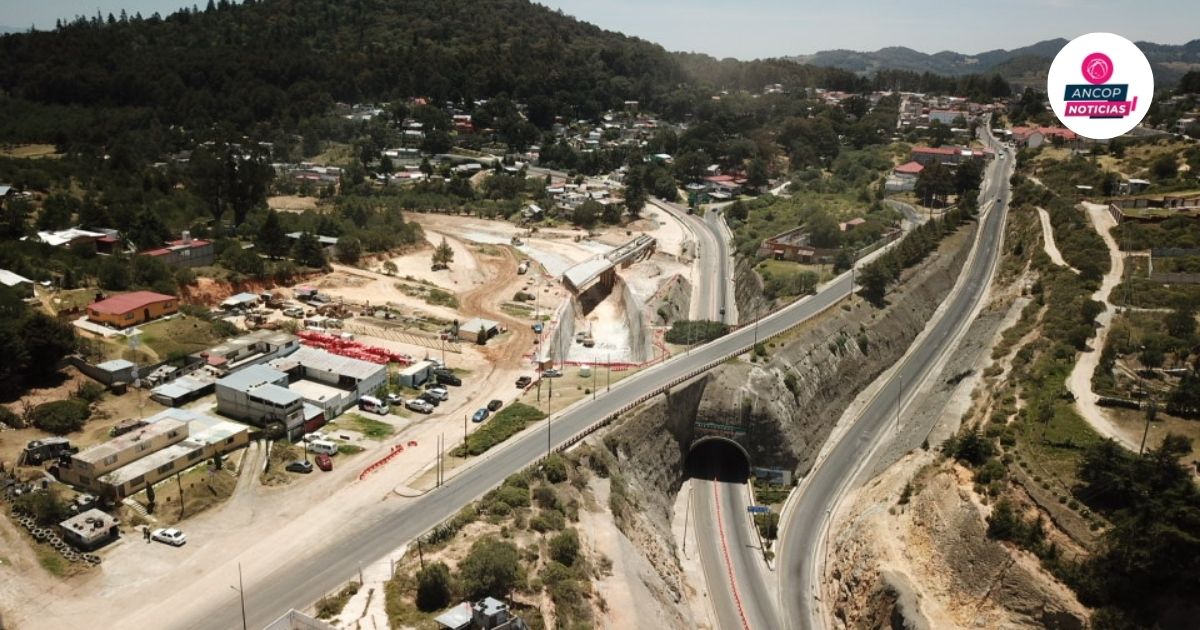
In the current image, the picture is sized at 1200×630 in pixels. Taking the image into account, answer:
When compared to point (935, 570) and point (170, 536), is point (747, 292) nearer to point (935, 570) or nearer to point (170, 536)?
point (935, 570)

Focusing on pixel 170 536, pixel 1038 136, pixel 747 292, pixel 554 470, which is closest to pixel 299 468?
pixel 170 536

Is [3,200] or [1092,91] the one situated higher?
[1092,91]

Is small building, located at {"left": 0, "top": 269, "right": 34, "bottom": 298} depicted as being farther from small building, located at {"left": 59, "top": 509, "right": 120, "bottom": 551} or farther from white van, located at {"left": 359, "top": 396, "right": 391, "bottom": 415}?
small building, located at {"left": 59, "top": 509, "right": 120, "bottom": 551}

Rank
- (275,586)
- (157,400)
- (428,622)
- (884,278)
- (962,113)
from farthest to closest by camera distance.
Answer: (962,113) < (884,278) < (157,400) < (275,586) < (428,622)

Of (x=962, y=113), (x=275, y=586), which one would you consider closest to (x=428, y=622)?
(x=275, y=586)

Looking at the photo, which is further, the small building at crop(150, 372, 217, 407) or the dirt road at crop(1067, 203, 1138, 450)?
the small building at crop(150, 372, 217, 407)

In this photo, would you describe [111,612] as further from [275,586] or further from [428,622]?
[428,622]

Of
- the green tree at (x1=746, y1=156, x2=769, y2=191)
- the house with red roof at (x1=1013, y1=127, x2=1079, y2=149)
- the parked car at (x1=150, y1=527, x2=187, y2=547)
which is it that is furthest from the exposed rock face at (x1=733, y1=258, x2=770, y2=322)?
the house with red roof at (x1=1013, y1=127, x2=1079, y2=149)

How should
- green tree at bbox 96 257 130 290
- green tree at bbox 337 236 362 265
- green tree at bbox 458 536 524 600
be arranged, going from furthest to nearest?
green tree at bbox 337 236 362 265
green tree at bbox 96 257 130 290
green tree at bbox 458 536 524 600
